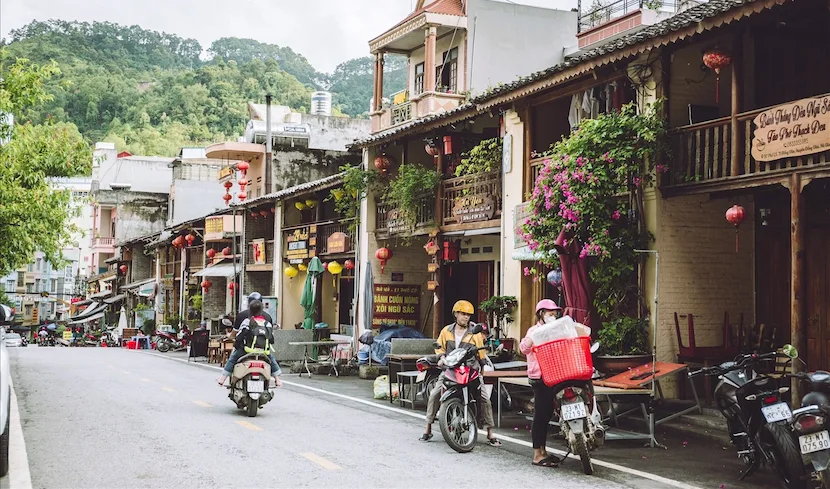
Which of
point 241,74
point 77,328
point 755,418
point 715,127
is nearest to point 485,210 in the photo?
point 715,127

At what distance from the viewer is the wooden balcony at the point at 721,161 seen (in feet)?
38.9

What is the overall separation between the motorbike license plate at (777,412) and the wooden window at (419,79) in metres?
21.6

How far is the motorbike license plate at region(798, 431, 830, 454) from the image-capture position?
7801 millimetres

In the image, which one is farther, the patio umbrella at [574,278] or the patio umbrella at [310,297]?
the patio umbrella at [310,297]

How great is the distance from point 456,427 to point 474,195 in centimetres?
1002

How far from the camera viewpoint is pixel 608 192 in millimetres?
13883

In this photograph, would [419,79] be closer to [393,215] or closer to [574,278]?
[393,215]

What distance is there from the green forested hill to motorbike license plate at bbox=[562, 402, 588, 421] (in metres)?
55.5

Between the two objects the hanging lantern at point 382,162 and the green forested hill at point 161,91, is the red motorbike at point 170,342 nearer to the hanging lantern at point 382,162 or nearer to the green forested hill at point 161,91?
the hanging lantern at point 382,162

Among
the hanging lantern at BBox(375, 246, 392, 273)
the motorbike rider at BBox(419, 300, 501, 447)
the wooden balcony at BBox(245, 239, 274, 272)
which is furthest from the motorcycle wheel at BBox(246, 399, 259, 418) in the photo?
the wooden balcony at BBox(245, 239, 274, 272)

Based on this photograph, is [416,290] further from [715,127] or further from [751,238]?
[715,127]

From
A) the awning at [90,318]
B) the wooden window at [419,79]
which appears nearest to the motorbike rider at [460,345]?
the wooden window at [419,79]

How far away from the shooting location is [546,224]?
14562mm

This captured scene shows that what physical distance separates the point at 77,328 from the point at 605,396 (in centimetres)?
6003
